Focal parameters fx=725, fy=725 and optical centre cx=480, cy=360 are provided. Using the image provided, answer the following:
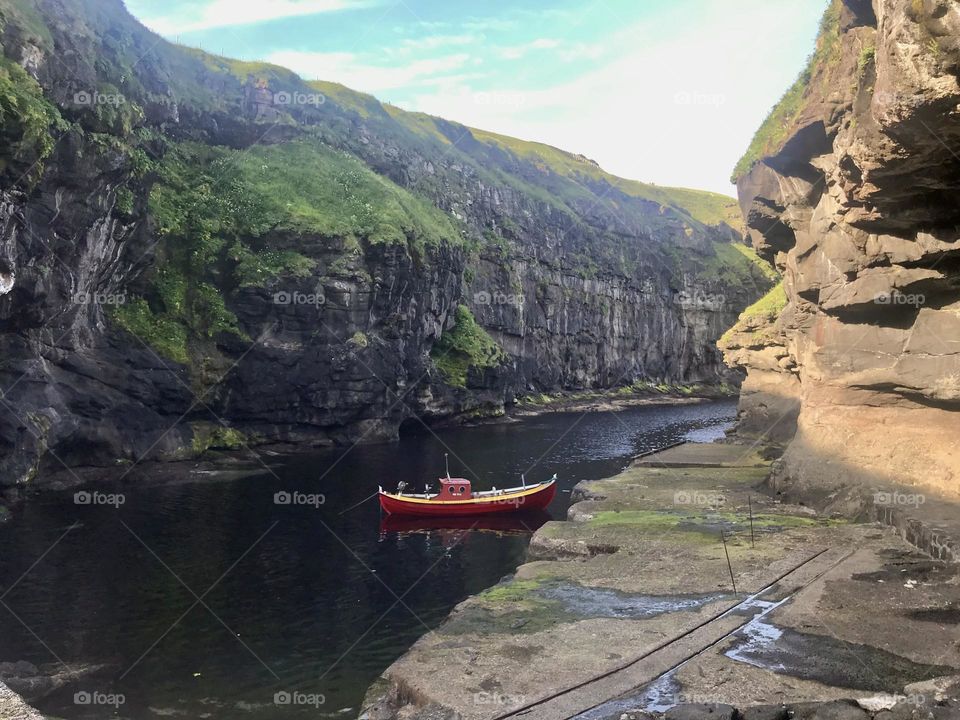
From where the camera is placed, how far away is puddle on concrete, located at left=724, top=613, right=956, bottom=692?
1424 cm

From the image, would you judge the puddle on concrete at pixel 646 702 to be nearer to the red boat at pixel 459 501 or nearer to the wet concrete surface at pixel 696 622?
the wet concrete surface at pixel 696 622

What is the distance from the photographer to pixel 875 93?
1853cm

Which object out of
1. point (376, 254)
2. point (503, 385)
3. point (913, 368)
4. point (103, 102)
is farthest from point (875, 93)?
point (503, 385)

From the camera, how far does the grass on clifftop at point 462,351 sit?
89875 millimetres

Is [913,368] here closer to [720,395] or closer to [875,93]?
[875,93]

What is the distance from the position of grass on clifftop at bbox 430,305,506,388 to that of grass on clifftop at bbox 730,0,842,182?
1975 inches

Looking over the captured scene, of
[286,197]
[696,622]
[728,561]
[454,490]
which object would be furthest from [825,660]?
[286,197]

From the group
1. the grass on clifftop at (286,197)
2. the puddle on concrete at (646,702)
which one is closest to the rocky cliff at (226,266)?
the grass on clifftop at (286,197)

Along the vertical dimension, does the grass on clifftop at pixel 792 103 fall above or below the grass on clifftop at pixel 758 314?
above

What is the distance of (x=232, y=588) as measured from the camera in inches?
1128

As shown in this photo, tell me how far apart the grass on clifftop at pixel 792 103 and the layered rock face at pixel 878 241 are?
11.2 inches

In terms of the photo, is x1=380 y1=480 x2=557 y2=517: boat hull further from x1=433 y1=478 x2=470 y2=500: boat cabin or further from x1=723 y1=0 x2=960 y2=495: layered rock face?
x1=723 y1=0 x2=960 y2=495: layered rock face

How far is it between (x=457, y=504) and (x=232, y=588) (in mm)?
14855

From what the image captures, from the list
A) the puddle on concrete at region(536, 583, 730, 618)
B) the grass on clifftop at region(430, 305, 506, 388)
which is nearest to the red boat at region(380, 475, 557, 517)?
the puddle on concrete at region(536, 583, 730, 618)
